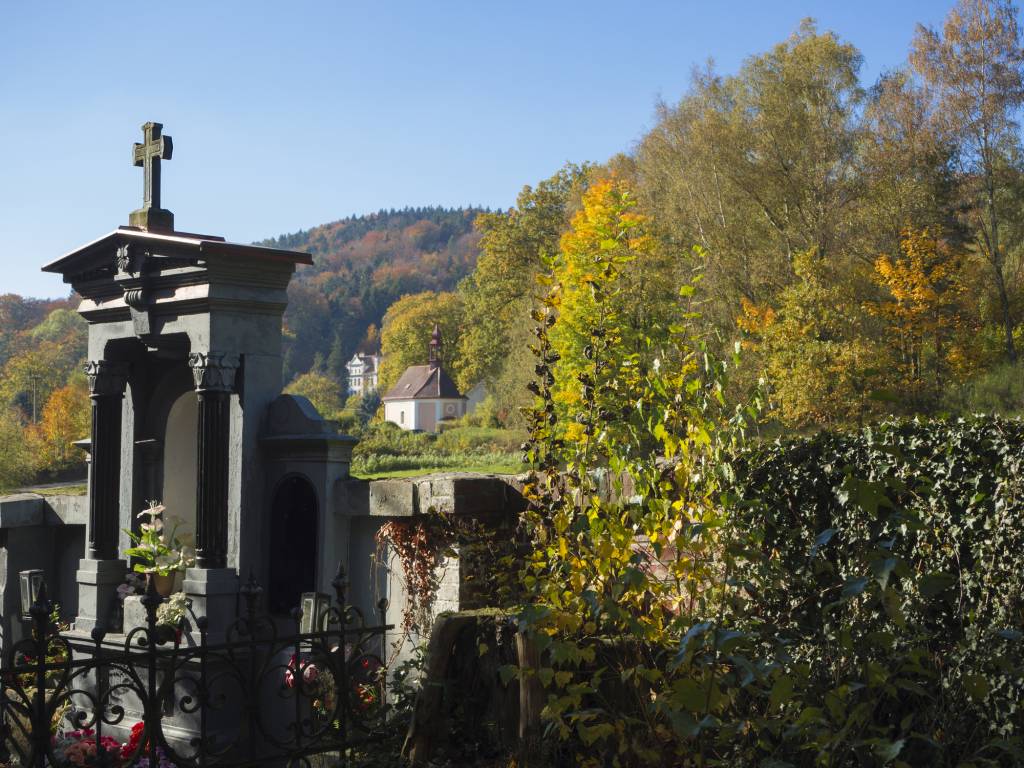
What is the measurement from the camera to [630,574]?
12.0 ft

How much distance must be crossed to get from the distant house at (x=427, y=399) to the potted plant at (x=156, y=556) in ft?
236

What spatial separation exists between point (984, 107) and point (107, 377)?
23783 mm

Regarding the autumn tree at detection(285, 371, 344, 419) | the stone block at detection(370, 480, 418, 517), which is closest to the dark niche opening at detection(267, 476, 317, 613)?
the stone block at detection(370, 480, 418, 517)

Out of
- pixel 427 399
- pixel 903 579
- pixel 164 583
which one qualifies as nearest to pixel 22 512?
pixel 164 583

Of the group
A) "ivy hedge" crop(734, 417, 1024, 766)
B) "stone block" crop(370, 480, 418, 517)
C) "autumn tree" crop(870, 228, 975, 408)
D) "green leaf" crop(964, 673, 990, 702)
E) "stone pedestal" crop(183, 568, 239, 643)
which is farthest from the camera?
"autumn tree" crop(870, 228, 975, 408)

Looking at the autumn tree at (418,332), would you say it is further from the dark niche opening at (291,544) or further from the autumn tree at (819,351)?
the dark niche opening at (291,544)

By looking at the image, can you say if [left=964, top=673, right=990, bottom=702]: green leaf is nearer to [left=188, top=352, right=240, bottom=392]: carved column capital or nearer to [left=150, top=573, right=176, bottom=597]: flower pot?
[left=188, top=352, right=240, bottom=392]: carved column capital

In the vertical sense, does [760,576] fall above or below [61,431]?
below

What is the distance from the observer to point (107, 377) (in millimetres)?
9938

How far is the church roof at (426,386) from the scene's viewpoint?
271 ft

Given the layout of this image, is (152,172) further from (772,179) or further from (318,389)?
(318,389)

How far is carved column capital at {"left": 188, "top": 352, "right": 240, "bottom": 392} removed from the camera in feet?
28.4

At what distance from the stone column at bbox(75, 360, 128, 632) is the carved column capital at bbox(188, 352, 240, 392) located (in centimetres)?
167

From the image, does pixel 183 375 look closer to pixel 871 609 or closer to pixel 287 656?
pixel 287 656
